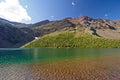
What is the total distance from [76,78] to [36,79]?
703cm

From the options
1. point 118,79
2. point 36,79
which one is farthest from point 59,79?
point 118,79

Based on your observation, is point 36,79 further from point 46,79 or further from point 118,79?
point 118,79

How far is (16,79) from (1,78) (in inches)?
124

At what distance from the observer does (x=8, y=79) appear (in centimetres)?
3136

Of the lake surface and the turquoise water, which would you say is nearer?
the lake surface

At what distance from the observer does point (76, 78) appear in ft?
102

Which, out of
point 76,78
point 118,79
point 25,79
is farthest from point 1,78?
point 118,79

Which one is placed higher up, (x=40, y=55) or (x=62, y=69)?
(x=40, y=55)

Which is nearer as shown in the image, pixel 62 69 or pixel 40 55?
pixel 62 69

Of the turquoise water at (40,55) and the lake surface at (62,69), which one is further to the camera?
the turquoise water at (40,55)

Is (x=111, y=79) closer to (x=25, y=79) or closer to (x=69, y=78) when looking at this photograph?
(x=69, y=78)

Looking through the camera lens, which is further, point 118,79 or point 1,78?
point 1,78

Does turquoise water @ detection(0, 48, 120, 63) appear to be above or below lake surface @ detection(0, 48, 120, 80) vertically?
above

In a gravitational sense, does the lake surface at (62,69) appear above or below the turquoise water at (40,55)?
below
